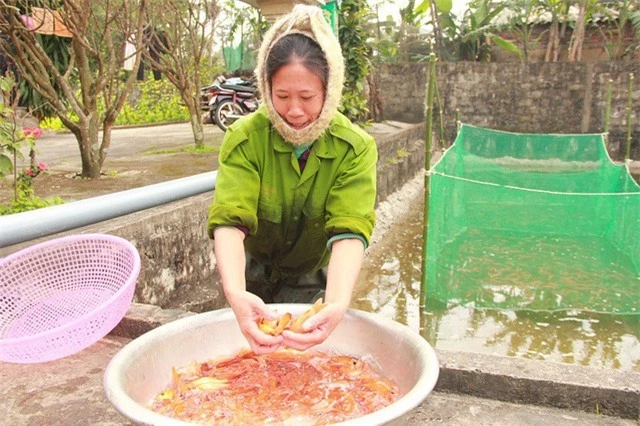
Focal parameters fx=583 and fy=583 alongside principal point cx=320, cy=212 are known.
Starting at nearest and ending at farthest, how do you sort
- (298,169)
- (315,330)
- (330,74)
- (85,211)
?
(315,330) → (330,74) → (298,169) → (85,211)

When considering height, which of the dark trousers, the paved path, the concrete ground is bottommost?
the concrete ground

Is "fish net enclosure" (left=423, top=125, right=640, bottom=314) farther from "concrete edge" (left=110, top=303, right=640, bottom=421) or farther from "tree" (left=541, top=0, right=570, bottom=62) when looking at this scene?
"tree" (left=541, top=0, right=570, bottom=62)

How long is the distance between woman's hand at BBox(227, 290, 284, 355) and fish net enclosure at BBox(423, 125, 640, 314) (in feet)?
7.79

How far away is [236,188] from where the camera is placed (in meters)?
1.54

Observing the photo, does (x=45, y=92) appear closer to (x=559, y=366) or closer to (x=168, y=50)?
(x=168, y=50)

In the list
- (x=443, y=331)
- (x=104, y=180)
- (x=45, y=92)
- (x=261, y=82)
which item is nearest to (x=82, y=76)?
(x=45, y=92)

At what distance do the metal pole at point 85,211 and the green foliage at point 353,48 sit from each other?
19.9 feet

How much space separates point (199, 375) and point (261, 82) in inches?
29.6

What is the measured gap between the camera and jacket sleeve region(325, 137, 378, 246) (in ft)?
4.95

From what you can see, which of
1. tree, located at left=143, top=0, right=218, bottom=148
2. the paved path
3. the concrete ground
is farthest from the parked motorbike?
the concrete ground

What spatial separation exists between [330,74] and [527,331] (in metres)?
3.04

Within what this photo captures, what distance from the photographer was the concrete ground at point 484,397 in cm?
160

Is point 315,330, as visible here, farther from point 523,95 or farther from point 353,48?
point 523,95

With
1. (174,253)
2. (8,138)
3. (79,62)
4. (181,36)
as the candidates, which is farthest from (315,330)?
(181,36)
